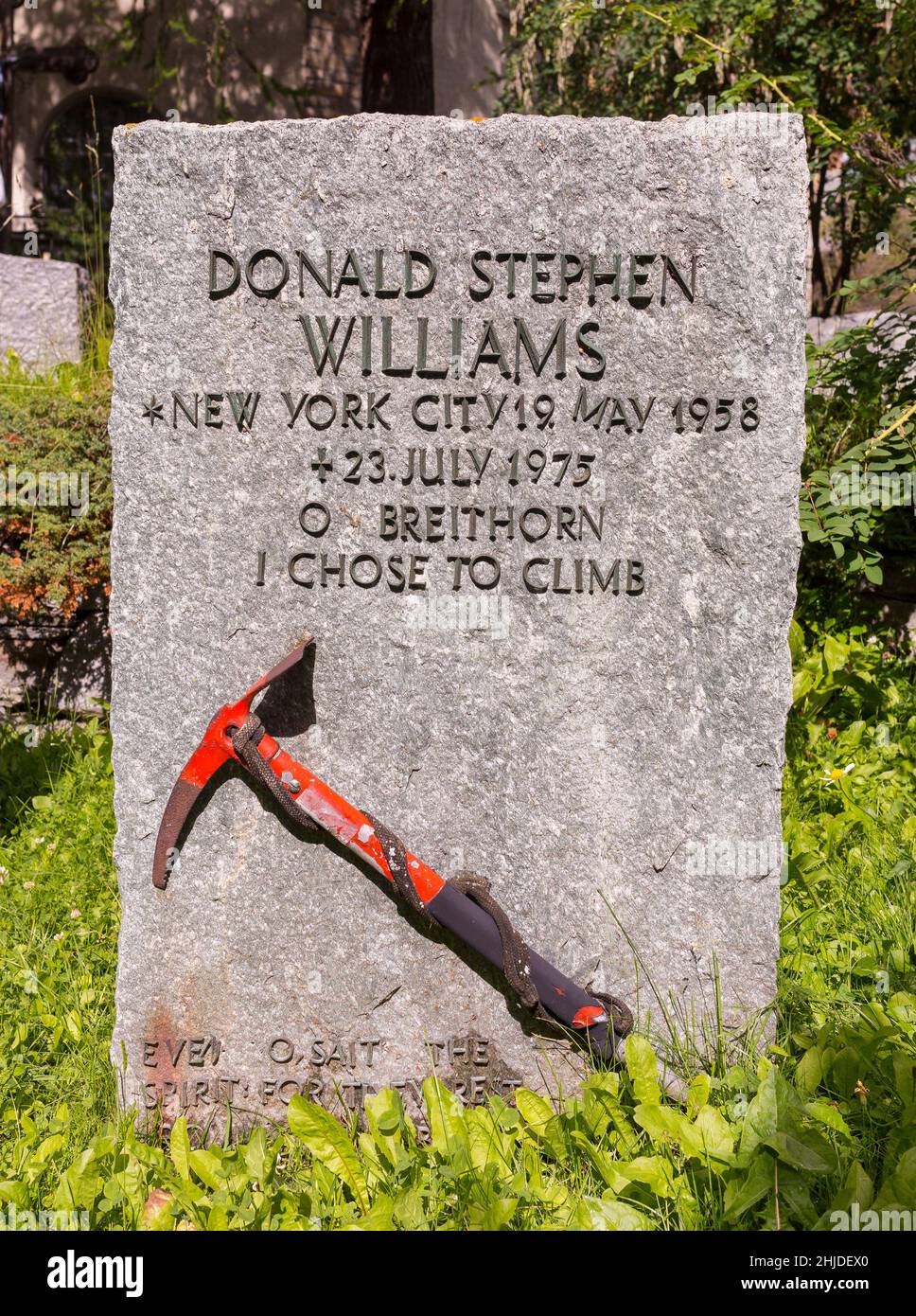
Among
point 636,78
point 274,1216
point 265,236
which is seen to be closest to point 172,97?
point 636,78

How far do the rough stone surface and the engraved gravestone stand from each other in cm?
317

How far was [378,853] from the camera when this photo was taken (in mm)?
2113

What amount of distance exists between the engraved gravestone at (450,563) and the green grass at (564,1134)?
15cm

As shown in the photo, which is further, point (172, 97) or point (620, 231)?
point (172, 97)

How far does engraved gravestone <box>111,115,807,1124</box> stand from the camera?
203 centimetres

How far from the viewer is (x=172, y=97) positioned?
314 inches

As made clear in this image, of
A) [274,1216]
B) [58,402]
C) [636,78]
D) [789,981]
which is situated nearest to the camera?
[274,1216]

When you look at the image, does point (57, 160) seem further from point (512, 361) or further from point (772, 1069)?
point (772, 1069)

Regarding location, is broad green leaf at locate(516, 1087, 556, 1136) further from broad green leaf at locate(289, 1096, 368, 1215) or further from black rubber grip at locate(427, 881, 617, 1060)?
broad green leaf at locate(289, 1096, 368, 1215)

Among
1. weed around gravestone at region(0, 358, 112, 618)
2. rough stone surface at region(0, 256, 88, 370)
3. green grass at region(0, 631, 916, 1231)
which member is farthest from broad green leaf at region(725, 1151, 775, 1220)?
rough stone surface at region(0, 256, 88, 370)

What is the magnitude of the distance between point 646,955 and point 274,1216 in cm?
85

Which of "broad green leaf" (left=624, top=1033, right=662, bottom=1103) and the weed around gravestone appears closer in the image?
"broad green leaf" (left=624, top=1033, right=662, bottom=1103)

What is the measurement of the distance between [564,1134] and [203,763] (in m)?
0.97

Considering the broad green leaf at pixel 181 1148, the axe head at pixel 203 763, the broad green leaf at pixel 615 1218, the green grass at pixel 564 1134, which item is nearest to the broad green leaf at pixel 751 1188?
the green grass at pixel 564 1134
